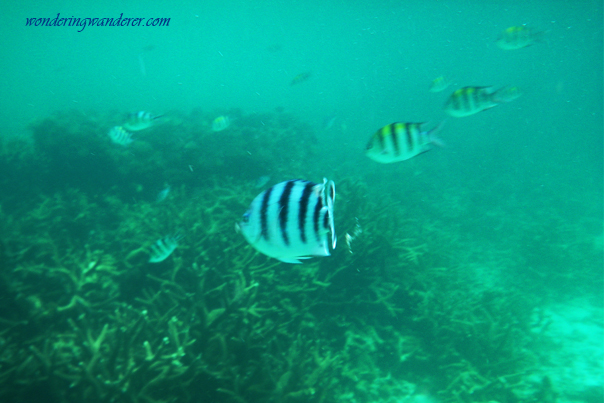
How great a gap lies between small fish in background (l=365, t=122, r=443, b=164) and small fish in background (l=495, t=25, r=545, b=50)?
15.8ft

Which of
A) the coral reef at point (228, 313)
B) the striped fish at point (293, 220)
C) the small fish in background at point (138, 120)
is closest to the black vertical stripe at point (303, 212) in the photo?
the striped fish at point (293, 220)

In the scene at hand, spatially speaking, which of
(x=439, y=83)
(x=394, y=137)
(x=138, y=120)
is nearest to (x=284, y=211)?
(x=394, y=137)

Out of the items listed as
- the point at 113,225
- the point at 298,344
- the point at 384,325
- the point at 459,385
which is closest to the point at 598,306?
the point at 459,385

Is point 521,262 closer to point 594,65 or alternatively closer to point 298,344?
point 298,344

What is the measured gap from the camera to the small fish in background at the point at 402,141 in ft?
8.68

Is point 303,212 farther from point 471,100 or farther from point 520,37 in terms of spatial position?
point 520,37

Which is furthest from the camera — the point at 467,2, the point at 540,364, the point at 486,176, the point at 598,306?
the point at 467,2

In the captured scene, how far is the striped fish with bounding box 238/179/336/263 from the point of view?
1.22 m

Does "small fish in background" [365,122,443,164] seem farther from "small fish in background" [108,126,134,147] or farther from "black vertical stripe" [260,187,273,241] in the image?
"small fish in background" [108,126,134,147]

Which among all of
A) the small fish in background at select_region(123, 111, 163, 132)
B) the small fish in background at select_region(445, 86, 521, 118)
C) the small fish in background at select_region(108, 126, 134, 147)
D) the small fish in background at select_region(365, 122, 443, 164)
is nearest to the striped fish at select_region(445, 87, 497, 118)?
the small fish in background at select_region(445, 86, 521, 118)

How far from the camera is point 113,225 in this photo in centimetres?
663

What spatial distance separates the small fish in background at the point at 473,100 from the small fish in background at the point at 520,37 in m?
2.91

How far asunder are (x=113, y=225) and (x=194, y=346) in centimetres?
473

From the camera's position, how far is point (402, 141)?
2709 millimetres
